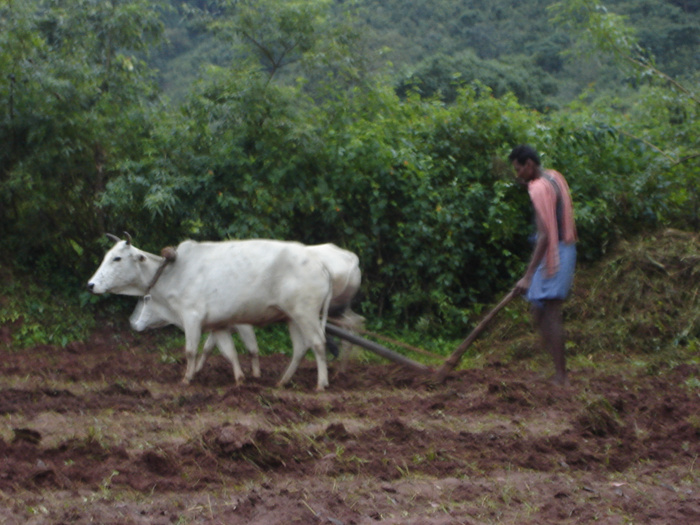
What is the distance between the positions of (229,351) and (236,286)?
0.73 meters

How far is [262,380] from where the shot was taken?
791cm

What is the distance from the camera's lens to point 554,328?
6.80m

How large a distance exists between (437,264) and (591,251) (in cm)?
184

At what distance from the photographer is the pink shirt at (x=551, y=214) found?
261 inches

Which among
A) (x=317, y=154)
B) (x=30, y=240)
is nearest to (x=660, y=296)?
(x=317, y=154)

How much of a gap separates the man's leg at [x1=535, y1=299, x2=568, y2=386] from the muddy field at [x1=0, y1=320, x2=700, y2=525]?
0.79 ft

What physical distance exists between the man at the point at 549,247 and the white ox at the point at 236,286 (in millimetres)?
1835

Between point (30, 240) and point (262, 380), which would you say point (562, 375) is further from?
point (30, 240)

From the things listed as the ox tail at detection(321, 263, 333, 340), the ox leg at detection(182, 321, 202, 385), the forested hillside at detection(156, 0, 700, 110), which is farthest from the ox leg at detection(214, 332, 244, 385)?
the forested hillside at detection(156, 0, 700, 110)

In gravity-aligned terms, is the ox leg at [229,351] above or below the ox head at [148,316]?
below

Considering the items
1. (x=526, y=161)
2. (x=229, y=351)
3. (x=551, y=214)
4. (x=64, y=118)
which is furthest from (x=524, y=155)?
(x=64, y=118)

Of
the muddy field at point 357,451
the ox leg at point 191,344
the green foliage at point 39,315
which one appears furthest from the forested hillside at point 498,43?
the muddy field at point 357,451

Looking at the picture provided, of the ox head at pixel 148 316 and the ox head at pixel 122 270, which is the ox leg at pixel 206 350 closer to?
the ox head at pixel 148 316

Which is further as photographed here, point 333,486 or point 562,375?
point 562,375
